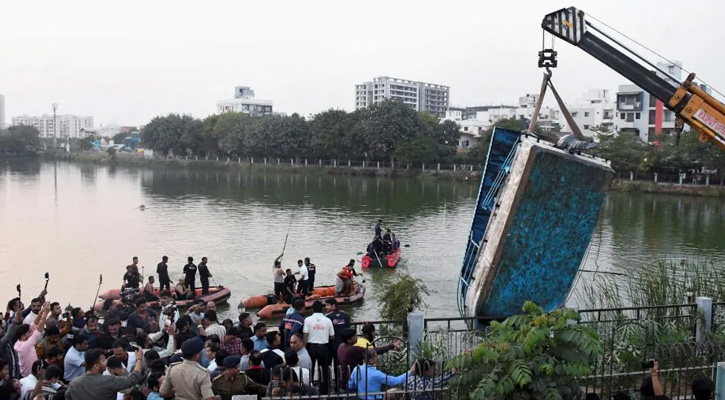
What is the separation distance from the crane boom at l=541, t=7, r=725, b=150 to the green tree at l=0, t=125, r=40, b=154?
104 m

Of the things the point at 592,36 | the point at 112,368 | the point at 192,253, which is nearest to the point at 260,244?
the point at 192,253

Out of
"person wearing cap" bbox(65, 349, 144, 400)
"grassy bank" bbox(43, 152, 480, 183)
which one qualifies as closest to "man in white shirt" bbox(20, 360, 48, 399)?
"person wearing cap" bbox(65, 349, 144, 400)

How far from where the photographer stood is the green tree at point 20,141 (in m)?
99.9

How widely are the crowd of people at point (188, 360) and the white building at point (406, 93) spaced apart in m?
119

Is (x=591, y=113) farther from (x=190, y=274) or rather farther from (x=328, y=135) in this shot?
(x=190, y=274)

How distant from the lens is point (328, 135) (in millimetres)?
68188

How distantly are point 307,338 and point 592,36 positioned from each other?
9566 millimetres

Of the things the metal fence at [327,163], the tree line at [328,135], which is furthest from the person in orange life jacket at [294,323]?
the metal fence at [327,163]

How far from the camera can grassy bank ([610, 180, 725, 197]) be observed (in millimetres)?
45750

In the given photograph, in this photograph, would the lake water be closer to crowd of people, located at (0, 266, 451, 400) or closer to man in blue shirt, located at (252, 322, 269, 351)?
crowd of people, located at (0, 266, 451, 400)

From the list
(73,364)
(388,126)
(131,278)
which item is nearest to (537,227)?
(73,364)

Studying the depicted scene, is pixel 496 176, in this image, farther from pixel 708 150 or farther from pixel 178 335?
pixel 708 150

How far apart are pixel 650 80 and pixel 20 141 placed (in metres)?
105

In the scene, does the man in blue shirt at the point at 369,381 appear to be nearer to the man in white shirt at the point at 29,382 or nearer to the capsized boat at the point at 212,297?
the man in white shirt at the point at 29,382
